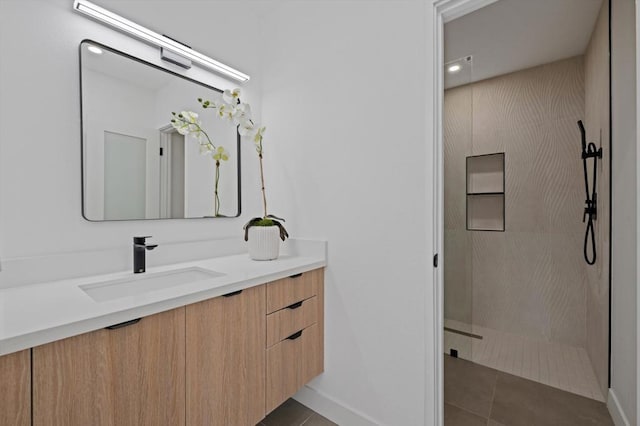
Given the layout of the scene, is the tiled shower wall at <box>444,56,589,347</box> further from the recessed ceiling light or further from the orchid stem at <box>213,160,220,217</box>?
the recessed ceiling light

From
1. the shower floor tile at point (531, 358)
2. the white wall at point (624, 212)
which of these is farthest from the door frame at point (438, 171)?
the white wall at point (624, 212)

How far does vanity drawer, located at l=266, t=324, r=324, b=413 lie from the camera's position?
4.45ft

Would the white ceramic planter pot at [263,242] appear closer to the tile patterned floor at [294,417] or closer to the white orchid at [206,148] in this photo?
the white orchid at [206,148]

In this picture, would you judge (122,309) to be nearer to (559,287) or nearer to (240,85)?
(240,85)

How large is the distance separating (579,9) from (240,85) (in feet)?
7.48

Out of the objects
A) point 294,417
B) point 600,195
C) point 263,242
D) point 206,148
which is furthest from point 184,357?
point 600,195

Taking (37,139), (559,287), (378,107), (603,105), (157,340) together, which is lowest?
(559,287)

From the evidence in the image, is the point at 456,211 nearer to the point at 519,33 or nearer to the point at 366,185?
the point at 366,185

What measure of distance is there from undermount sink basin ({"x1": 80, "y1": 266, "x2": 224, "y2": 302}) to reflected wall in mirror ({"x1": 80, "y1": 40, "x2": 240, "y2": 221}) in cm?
32

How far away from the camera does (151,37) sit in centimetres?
149

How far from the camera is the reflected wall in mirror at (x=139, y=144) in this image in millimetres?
1321

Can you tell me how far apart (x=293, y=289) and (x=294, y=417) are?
31.0 inches

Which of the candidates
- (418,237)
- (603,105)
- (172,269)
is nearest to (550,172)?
(603,105)

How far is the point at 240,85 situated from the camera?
1965mm
